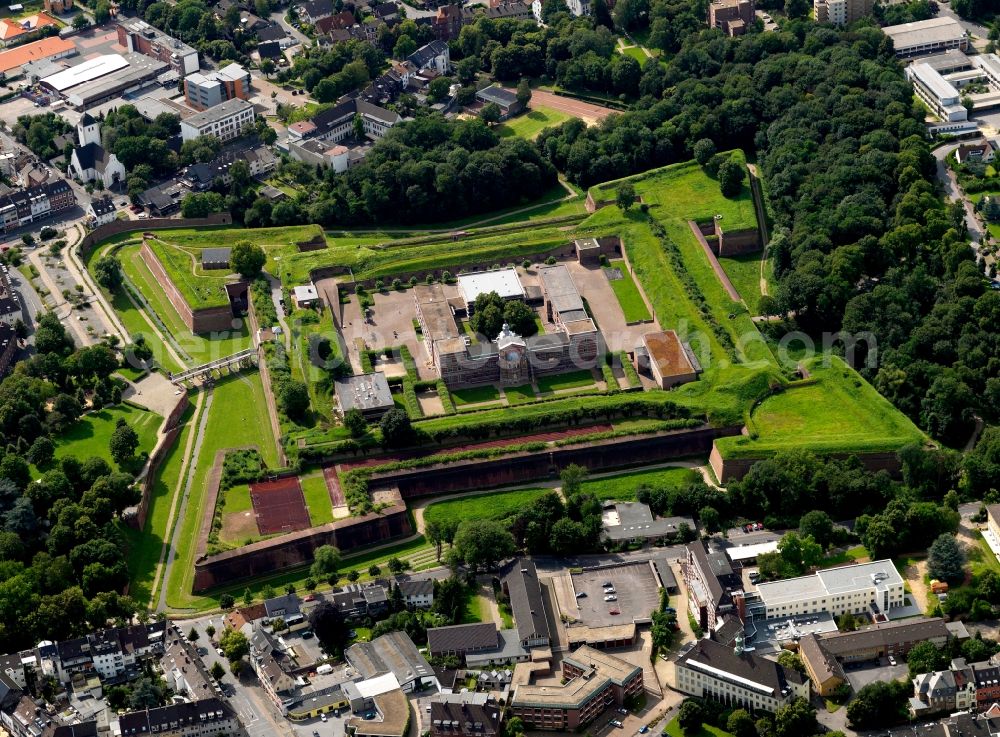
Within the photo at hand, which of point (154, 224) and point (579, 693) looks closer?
point (579, 693)

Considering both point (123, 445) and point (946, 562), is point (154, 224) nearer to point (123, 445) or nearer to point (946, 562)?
point (123, 445)

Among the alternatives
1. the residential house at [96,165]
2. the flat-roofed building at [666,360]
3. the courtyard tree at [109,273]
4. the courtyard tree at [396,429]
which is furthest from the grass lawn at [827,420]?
the residential house at [96,165]

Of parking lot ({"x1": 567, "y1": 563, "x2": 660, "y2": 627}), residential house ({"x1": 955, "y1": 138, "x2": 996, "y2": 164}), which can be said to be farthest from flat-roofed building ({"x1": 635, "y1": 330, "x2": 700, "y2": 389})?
residential house ({"x1": 955, "y1": 138, "x2": 996, "y2": 164})

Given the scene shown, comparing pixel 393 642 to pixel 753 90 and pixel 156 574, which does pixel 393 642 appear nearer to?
pixel 156 574

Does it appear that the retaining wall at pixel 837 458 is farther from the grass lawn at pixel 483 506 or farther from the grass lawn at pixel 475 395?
the grass lawn at pixel 475 395

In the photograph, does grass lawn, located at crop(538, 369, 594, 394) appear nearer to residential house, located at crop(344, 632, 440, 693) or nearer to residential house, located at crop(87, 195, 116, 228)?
residential house, located at crop(344, 632, 440, 693)

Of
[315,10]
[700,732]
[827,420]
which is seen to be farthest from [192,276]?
[700,732]

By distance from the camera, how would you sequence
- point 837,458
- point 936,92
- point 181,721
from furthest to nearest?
point 936,92, point 837,458, point 181,721
